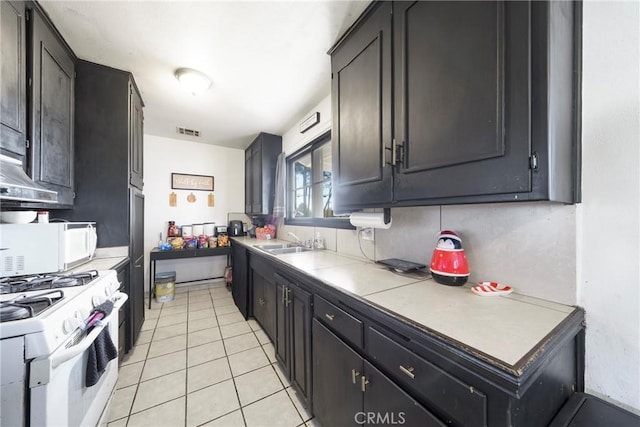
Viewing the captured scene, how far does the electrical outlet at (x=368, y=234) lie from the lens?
1713mm

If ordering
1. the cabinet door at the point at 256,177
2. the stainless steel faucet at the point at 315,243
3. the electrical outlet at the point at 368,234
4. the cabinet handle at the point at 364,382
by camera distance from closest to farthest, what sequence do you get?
the cabinet handle at the point at 364,382, the electrical outlet at the point at 368,234, the stainless steel faucet at the point at 315,243, the cabinet door at the point at 256,177

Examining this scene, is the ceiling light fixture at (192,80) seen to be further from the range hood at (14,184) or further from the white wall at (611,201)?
the white wall at (611,201)

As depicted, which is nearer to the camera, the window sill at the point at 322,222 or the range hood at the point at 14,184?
the range hood at the point at 14,184

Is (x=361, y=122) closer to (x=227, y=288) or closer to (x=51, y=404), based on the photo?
(x=51, y=404)

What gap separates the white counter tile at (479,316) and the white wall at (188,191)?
145 inches

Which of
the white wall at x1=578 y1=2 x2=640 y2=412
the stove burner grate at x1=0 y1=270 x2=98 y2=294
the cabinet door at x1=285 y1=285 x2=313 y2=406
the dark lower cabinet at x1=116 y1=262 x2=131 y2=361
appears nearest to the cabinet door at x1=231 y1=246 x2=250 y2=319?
the dark lower cabinet at x1=116 y1=262 x2=131 y2=361

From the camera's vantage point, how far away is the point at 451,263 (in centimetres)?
105

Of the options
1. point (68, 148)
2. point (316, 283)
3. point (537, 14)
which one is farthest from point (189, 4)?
point (316, 283)

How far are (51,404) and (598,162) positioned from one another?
209cm

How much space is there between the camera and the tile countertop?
0.61 m

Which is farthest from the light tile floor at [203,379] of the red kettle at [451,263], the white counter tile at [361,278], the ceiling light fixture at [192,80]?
the ceiling light fixture at [192,80]

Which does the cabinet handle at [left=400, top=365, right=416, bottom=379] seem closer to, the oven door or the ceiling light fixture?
the oven door

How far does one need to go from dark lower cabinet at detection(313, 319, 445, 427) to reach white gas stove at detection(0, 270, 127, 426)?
1.01 metres

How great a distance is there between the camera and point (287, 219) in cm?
321
